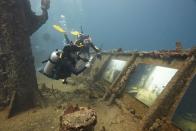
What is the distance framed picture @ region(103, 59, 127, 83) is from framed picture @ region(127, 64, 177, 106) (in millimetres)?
1341

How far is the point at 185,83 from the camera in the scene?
13.9 ft

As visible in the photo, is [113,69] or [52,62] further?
[113,69]

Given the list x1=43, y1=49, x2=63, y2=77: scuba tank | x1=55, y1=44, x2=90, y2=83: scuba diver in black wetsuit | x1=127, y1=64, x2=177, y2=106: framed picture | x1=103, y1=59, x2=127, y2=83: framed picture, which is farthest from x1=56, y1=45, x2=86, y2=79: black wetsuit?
x1=103, y1=59, x2=127, y2=83: framed picture

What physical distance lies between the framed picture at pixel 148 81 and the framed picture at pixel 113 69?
134 centimetres

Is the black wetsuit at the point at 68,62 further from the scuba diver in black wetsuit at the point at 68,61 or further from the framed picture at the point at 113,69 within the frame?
the framed picture at the point at 113,69

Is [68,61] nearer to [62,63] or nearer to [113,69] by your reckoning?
[62,63]

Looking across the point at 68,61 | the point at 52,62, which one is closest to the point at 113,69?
the point at 68,61

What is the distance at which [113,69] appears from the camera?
8508 mm

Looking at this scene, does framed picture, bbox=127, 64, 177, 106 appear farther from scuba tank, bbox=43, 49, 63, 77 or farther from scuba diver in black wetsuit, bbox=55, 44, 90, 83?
scuba tank, bbox=43, 49, 63, 77

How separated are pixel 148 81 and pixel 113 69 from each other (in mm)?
2846

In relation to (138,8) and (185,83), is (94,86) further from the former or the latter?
(138,8)

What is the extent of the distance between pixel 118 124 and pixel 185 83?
166cm

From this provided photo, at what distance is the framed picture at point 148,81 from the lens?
5000 mm

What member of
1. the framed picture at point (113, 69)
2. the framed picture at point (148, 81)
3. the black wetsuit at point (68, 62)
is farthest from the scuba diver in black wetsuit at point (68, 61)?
the framed picture at point (113, 69)
